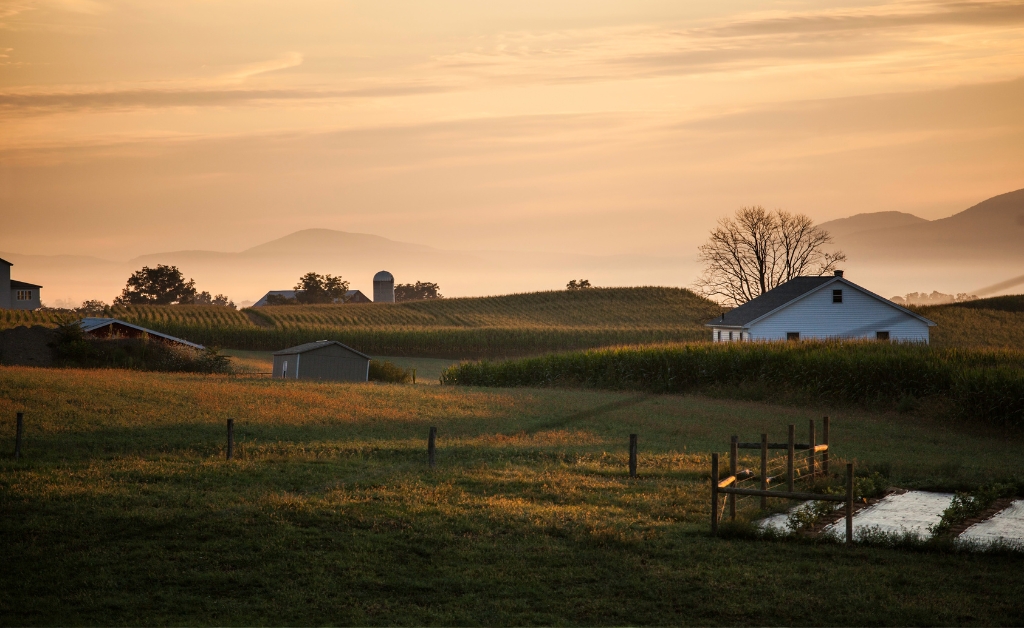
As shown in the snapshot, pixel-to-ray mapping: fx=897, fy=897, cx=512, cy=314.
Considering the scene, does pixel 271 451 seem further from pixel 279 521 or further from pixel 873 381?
pixel 873 381

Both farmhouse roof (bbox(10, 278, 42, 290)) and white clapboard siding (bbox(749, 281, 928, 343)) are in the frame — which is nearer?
white clapboard siding (bbox(749, 281, 928, 343))

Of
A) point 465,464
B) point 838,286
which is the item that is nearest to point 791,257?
point 838,286

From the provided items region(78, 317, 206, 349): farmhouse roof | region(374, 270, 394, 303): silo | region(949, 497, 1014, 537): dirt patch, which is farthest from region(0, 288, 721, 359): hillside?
region(949, 497, 1014, 537): dirt patch

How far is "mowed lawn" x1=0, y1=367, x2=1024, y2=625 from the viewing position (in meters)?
10.5

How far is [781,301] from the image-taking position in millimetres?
51656

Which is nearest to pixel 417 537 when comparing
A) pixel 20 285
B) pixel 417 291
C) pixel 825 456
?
pixel 825 456

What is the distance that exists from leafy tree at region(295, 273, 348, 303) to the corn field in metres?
87.7

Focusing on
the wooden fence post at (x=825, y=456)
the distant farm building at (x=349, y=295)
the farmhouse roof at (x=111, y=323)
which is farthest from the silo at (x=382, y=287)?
the wooden fence post at (x=825, y=456)

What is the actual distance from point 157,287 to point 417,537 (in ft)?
427

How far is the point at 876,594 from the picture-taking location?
35.6 feet

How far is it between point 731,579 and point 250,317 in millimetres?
86221

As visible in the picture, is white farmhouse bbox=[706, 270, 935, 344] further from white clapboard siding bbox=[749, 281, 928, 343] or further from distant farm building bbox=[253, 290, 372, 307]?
distant farm building bbox=[253, 290, 372, 307]

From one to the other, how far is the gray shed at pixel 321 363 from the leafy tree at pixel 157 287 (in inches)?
3539

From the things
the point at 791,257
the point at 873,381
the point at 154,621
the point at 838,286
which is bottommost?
the point at 154,621
